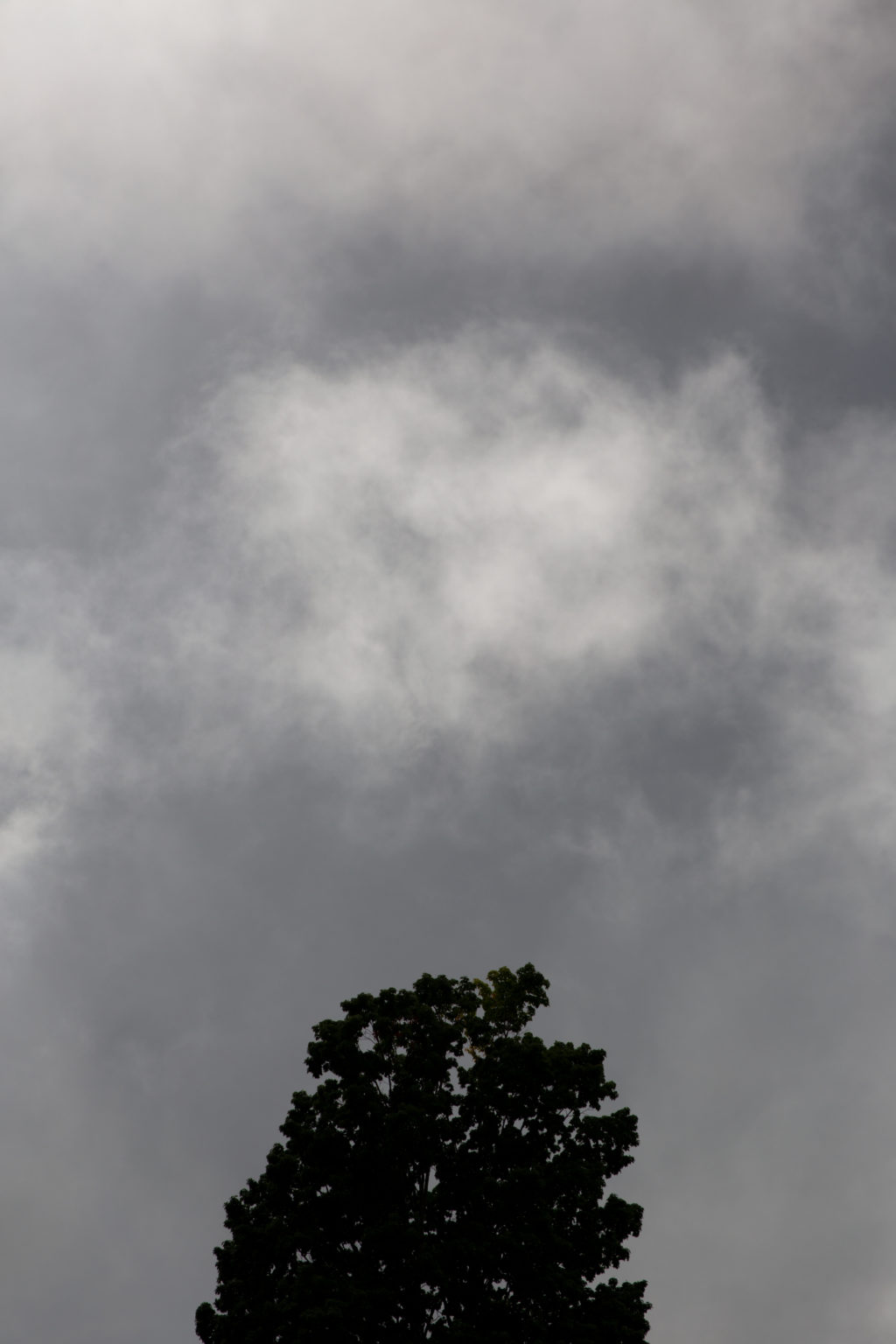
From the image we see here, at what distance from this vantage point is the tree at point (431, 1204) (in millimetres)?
26094

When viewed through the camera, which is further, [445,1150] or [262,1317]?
[445,1150]

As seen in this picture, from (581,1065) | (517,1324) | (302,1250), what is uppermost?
(581,1065)

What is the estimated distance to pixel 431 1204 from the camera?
27750mm

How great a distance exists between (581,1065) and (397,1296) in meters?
7.20

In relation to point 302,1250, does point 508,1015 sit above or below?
above

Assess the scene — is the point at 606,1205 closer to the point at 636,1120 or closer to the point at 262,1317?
the point at 636,1120

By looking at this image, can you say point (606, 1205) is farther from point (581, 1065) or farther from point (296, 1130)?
point (296, 1130)

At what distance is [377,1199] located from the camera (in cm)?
2753

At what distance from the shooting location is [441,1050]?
2967 cm

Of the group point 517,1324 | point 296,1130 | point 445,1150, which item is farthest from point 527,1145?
point 296,1130

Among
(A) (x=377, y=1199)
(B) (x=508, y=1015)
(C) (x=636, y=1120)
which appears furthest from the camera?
(B) (x=508, y=1015)

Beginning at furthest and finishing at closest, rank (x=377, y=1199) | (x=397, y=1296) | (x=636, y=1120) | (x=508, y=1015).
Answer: (x=508, y=1015), (x=636, y=1120), (x=377, y=1199), (x=397, y=1296)

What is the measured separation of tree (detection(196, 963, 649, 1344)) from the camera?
26094 millimetres

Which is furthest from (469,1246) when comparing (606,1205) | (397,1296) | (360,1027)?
(360,1027)
